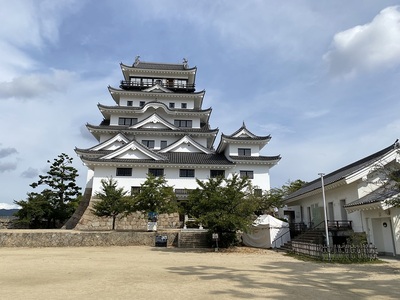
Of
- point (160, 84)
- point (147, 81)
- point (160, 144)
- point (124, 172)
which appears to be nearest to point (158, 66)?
point (147, 81)

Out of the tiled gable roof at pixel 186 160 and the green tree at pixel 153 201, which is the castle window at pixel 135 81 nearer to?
the tiled gable roof at pixel 186 160

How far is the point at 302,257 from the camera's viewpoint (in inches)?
621

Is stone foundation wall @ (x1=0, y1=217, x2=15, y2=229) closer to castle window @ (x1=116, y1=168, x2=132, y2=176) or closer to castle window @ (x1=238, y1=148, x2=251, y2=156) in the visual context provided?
castle window @ (x1=116, y1=168, x2=132, y2=176)

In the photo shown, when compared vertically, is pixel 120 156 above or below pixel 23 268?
above

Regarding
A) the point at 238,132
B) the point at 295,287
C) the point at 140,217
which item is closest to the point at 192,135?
the point at 238,132

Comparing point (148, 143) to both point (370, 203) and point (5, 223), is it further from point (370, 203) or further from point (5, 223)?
point (370, 203)

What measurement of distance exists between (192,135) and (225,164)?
717 cm

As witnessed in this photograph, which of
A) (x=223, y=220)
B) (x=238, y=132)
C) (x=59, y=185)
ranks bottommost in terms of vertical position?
(x=223, y=220)

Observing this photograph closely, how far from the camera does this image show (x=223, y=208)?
19.2m

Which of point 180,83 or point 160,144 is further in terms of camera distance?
point 180,83

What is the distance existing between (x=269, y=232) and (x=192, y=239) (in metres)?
5.62

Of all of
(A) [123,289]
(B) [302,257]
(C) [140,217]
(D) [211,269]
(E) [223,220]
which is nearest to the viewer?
(A) [123,289]

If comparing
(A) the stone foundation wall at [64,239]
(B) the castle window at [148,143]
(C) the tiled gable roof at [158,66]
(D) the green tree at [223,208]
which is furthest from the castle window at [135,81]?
(D) the green tree at [223,208]

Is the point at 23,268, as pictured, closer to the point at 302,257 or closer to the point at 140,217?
the point at 302,257
